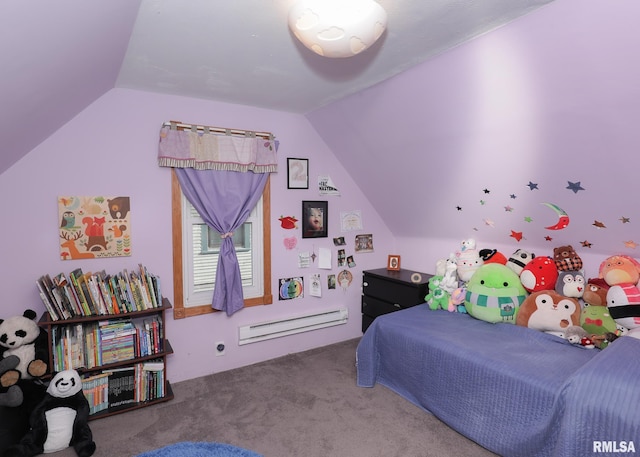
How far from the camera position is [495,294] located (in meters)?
2.71

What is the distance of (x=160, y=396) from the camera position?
2625 millimetres

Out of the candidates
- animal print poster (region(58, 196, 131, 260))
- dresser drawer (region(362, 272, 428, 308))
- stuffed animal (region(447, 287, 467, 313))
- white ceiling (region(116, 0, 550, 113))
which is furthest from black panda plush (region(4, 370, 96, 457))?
stuffed animal (region(447, 287, 467, 313))

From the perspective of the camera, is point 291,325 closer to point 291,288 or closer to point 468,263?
point 291,288

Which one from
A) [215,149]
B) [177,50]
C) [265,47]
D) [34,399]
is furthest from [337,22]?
[34,399]

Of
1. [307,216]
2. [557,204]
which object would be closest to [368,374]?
[307,216]

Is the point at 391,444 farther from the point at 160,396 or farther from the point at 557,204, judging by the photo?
the point at 557,204

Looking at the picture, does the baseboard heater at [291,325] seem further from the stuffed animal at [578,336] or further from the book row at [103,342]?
the stuffed animal at [578,336]

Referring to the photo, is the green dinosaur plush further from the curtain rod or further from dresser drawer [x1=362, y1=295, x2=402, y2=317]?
the curtain rod

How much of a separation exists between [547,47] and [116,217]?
2.78 m

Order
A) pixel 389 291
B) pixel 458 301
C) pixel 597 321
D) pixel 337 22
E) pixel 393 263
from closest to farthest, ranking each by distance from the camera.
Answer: pixel 337 22
pixel 597 321
pixel 458 301
pixel 389 291
pixel 393 263

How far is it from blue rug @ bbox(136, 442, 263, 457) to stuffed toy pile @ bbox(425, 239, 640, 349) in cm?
186

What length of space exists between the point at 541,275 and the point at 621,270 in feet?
1.59

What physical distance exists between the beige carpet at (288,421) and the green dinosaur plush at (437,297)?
0.80 meters

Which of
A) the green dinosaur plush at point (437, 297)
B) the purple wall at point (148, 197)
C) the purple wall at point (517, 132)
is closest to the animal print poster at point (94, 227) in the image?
the purple wall at point (148, 197)
